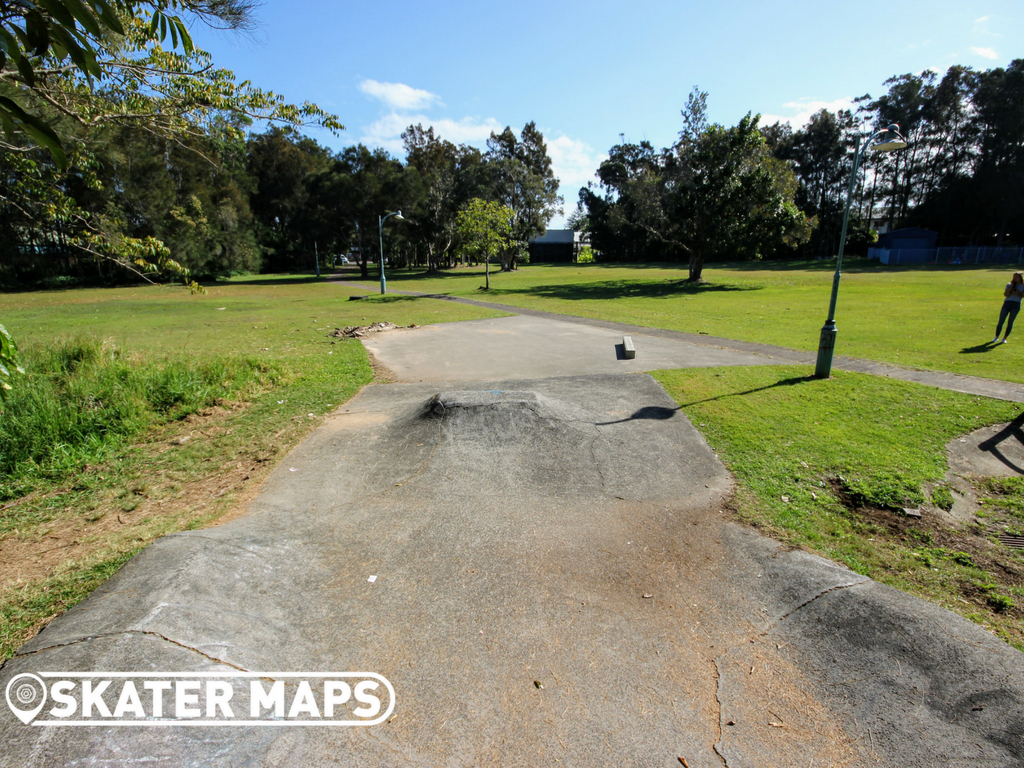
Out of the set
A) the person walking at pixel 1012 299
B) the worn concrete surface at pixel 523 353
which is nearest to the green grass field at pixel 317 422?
the person walking at pixel 1012 299

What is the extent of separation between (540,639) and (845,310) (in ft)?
78.1

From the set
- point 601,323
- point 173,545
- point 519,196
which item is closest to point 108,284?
point 519,196

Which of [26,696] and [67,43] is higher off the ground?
[67,43]

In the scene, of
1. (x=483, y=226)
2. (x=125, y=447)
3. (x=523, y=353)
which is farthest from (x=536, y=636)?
(x=483, y=226)

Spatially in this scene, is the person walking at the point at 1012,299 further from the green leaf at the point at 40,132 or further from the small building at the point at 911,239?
the small building at the point at 911,239

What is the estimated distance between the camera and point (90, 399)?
739 cm

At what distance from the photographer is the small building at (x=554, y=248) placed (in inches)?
3248

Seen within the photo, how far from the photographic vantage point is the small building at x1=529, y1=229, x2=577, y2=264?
8250cm

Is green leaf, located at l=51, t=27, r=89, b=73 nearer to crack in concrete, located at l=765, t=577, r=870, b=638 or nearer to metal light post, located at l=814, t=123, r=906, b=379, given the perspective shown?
crack in concrete, located at l=765, t=577, r=870, b=638

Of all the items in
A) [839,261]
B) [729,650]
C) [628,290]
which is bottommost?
[729,650]

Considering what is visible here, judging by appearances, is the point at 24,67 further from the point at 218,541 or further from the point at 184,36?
the point at 218,541

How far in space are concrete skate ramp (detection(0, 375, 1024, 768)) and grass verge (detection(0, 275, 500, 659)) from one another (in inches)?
23.9

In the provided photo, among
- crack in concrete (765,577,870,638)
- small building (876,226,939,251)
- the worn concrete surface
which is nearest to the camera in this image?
crack in concrete (765,577,870,638)

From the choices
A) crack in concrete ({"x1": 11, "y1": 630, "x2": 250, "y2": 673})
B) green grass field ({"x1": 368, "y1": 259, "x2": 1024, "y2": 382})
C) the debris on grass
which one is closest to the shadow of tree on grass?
green grass field ({"x1": 368, "y1": 259, "x2": 1024, "y2": 382})
